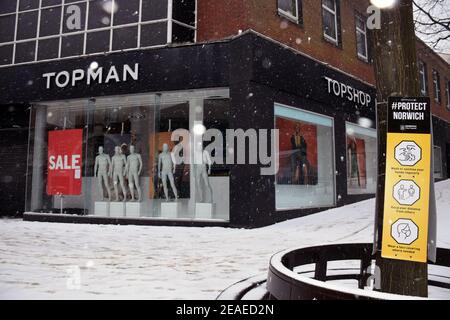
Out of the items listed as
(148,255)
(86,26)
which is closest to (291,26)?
(86,26)

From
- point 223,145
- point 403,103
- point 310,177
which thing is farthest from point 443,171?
point 403,103

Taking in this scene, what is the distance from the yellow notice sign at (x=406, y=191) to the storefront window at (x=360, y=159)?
11.0m

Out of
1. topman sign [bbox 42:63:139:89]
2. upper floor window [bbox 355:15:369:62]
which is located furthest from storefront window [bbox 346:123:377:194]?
topman sign [bbox 42:63:139:89]

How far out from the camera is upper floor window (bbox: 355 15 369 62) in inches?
576

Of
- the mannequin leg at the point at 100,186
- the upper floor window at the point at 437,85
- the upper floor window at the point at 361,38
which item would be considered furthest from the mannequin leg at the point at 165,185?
the upper floor window at the point at 437,85

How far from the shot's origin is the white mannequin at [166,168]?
10.8 m

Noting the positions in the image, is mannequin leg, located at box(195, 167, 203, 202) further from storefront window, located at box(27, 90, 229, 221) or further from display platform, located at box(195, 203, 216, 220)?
display platform, located at box(195, 203, 216, 220)

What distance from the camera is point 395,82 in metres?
2.75

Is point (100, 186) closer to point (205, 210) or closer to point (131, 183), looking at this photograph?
point (131, 183)

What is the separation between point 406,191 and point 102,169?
10465 millimetres

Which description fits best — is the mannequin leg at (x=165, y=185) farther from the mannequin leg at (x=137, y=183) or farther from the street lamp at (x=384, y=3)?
the street lamp at (x=384, y=3)

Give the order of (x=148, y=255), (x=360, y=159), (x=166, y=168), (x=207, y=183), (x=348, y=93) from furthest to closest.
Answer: (x=360, y=159) → (x=348, y=93) → (x=166, y=168) → (x=207, y=183) → (x=148, y=255)
